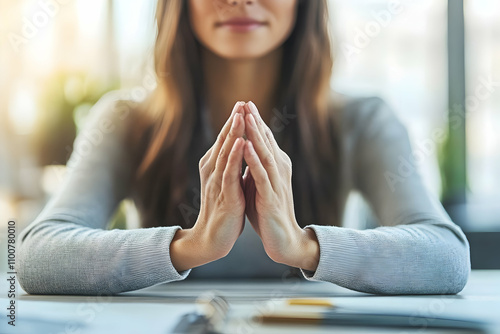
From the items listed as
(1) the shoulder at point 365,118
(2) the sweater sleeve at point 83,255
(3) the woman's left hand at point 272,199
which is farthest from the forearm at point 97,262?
(1) the shoulder at point 365,118

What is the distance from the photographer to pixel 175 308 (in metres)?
0.45

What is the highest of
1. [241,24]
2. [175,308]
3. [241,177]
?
[241,24]

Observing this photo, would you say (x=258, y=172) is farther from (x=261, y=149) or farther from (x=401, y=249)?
(x=401, y=249)

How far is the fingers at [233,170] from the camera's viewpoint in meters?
0.45

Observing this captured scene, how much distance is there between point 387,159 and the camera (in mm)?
706

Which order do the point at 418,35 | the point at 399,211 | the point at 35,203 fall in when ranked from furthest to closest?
the point at 35,203 → the point at 418,35 → the point at 399,211

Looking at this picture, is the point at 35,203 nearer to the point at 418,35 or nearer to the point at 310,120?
the point at 310,120

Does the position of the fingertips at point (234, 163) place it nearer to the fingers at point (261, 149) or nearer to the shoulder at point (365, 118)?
the fingers at point (261, 149)

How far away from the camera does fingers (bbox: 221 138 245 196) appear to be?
45 centimetres

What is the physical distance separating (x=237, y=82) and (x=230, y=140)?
1.18 ft

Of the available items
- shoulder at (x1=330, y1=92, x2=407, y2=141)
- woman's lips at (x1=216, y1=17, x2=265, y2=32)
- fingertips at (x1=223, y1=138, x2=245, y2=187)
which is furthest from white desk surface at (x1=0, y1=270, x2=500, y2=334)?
woman's lips at (x1=216, y1=17, x2=265, y2=32)

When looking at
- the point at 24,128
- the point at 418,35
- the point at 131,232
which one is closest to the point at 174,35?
the point at 131,232

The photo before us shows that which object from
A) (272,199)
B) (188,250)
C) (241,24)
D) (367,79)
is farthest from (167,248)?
(367,79)

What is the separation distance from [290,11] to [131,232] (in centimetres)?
44
